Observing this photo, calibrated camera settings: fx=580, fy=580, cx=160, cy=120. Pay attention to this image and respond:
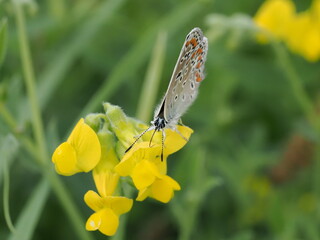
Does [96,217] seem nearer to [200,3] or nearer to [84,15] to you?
[200,3]

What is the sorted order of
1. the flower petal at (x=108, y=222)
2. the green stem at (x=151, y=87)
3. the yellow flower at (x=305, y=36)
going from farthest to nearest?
the yellow flower at (x=305, y=36), the green stem at (x=151, y=87), the flower petal at (x=108, y=222)

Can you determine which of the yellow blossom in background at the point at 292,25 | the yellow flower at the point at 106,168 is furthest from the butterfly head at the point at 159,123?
the yellow blossom in background at the point at 292,25

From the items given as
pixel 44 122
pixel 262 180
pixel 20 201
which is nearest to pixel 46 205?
pixel 20 201

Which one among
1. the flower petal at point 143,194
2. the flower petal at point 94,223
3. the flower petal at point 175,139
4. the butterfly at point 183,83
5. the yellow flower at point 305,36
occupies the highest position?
the yellow flower at point 305,36

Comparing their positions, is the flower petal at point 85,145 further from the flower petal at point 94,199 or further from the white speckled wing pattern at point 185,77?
the white speckled wing pattern at point 185,77

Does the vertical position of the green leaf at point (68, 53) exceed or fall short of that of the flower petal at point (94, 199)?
it exceeds it

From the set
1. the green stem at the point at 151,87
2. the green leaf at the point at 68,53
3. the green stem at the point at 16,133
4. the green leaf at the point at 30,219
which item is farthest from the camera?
the green leaf at the point at 68,53

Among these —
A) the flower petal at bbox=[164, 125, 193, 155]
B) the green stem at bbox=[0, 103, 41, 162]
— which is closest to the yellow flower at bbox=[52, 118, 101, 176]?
the flower petal at bbox=[164, 125, 193, 155]
